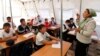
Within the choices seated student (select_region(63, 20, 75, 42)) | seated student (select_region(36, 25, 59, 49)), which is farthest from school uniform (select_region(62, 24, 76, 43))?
seated student (select_region(36, 25, 59, 49))

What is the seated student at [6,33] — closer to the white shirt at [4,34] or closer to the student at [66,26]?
the white shirt at [4,34]

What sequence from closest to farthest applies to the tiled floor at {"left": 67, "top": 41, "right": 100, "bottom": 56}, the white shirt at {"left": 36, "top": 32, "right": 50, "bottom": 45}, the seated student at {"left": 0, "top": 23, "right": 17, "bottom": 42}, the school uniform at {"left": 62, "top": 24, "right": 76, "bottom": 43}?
the white shirt at {"left": 36, "top": 32, "right": 50, "bottom": 45} < the seated student at {"left": 0, "top": 23, "right": 17, "bottom": 42} < the tiled floor at {"left": 67, "top": 41, "right": 100, "bottom": 56} < the school uniform at {"left": 62, "top": 24, "right": 76, "bottom": 43}

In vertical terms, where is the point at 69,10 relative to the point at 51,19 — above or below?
above

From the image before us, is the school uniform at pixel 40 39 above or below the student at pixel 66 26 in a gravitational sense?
below

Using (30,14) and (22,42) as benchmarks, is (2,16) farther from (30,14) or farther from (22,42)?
(22,42)

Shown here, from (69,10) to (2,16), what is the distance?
344cm

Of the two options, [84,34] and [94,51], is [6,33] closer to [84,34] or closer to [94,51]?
[84,34]

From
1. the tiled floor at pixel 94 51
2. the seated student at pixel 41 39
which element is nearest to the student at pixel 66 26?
the tiled floor at pixel 94 51

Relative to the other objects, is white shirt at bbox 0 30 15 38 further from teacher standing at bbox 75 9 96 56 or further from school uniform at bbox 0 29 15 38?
teacher standing at bbox 75 9 96 56

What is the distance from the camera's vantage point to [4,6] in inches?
251

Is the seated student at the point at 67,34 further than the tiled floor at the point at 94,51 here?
Yes

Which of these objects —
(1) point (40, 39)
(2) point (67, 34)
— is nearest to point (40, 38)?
(1) point (40, 39)

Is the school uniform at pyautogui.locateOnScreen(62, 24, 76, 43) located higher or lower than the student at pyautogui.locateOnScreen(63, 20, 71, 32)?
lower

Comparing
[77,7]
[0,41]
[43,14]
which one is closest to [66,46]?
[0,41]
